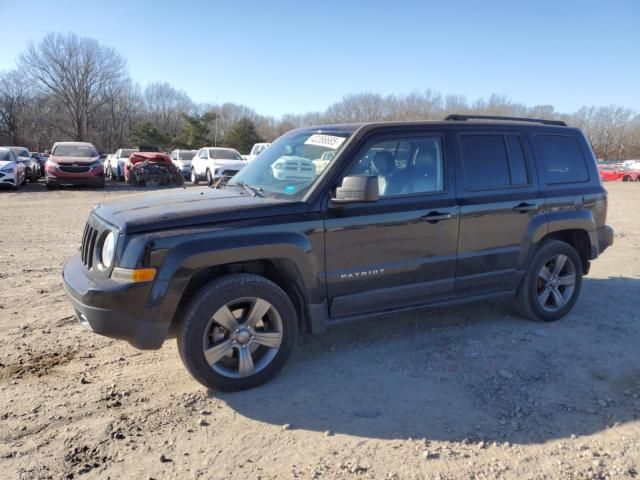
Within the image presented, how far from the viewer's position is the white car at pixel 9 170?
18.8 meters

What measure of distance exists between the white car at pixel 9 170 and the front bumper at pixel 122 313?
1865 centimetres

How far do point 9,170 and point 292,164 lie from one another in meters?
18.6

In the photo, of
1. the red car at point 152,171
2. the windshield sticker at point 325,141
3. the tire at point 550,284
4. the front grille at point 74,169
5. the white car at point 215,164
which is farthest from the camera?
the white car at point 215,164

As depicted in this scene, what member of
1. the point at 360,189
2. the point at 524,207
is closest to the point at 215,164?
the point at 524,207

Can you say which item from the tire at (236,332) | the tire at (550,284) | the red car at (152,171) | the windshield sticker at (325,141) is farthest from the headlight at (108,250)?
the red car at (152,171)

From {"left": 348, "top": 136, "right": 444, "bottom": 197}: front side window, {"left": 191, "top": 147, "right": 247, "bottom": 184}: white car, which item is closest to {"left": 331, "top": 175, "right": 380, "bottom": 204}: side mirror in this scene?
{"left": 348, "top": 136, "right": 444, "bottom": 197}: front side window

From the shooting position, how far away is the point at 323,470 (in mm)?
2787

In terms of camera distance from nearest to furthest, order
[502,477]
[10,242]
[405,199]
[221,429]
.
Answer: [502,477] < [221,429] < [405,199] < [10,242]

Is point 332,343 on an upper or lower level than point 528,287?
lower

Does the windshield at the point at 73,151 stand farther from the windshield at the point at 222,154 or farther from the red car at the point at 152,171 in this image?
the windshield at the point at 222,154

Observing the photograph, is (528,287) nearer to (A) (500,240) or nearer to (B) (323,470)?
(A) (500,240)

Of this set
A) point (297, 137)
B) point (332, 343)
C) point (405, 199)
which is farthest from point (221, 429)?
point (297, 137)

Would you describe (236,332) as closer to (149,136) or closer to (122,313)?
(122,313)

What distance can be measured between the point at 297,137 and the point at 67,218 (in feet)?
30.7
